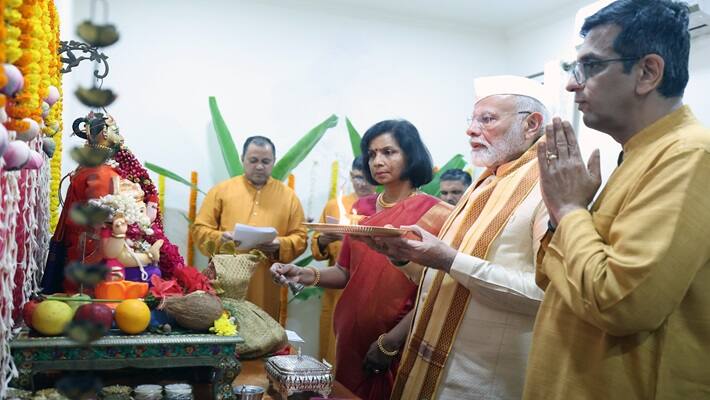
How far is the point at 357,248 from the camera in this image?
9.55 ft

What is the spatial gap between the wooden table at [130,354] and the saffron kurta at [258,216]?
3180 millimetres

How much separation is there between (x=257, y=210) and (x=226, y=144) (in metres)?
0.78

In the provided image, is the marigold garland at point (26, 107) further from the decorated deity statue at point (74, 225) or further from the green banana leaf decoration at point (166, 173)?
the green banana leaf decoration at point (166, 173)

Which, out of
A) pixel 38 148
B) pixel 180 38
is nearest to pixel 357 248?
pixel 38 148

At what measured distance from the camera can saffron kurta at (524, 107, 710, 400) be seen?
119cm

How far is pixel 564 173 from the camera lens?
140 centimetres

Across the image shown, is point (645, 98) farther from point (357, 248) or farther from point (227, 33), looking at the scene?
point (227, 33)

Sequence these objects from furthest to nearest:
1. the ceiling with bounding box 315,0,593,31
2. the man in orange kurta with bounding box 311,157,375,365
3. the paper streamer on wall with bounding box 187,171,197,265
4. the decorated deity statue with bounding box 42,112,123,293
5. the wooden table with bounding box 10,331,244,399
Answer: the ceiling with bounding box 315,0,593,31 < the paper streamer on wall with bounding box 187,171,197,265 < the man in orange kurta with bounding box 311,157,375,365 < the decorated deity statue with bounding box 42,112,123,293 < the wooden table with bounding box 10,331,244,399

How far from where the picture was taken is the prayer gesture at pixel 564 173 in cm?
139

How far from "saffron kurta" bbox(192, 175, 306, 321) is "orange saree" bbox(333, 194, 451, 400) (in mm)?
2262

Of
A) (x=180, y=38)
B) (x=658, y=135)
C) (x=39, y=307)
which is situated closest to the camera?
(x=658, y=135)

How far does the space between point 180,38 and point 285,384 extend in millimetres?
4586

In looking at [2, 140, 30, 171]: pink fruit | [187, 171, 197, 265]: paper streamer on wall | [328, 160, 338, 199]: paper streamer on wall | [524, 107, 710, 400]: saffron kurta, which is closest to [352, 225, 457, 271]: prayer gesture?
[524, 107, 710, 400]: saffron kurta

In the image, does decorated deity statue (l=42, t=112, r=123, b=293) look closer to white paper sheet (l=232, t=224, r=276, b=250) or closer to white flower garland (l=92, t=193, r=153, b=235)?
white flower garland (l=92, t=193, r=153, b=235)
